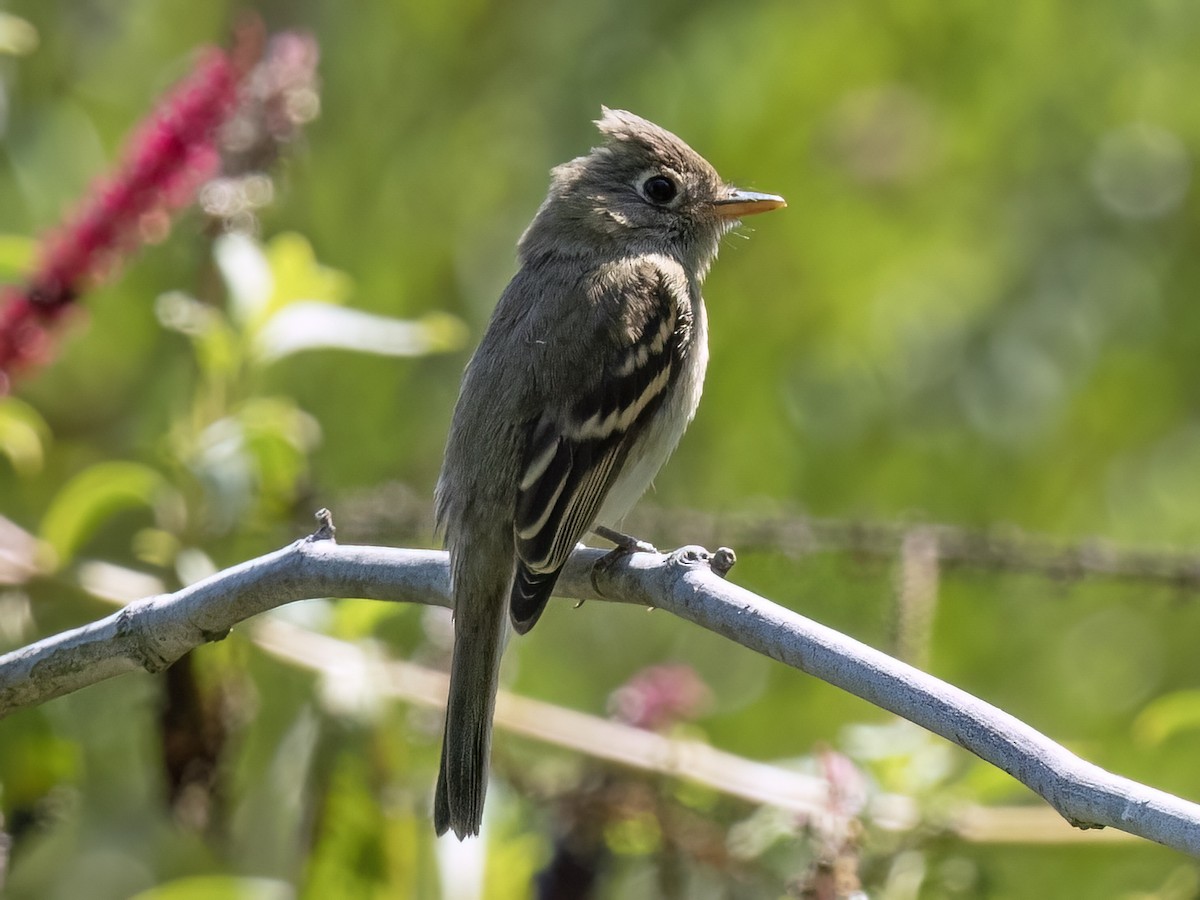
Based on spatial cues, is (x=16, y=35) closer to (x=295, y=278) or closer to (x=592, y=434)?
(x=295, y=278)

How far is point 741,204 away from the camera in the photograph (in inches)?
190

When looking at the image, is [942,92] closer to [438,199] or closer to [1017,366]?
[1017,366]

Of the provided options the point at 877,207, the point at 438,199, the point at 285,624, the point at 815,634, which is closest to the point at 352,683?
the point at 285,624

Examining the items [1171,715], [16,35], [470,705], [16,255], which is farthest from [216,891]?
[1171,715]

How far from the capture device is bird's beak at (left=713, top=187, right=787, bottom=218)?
4723 mm

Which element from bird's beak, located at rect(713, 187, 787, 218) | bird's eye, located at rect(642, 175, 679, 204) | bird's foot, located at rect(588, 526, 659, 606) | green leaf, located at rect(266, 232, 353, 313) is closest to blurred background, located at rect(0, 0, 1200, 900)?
green leaf, located at rect(266, 232, 353, 313)

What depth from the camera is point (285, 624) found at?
4.23 m

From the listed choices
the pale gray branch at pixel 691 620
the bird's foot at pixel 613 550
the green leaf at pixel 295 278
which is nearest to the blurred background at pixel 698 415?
the green leaf at pixel 295 278

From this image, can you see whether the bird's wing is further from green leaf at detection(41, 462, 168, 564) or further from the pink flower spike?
the pink flower spike

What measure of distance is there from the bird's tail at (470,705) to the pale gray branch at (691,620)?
1.60 ft

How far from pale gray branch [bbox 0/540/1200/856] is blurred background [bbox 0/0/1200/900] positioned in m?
1.05

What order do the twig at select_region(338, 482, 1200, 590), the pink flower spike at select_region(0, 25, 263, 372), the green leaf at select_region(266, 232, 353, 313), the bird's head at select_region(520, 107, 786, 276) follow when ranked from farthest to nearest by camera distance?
the bird's head at select_region(520, 107, 786, 276)
the green leaf at select_region(266, 232, 353, 313)
the twig at select_region(338, 482, 1200, 590)
the pink flower spike at select_region(0, 25, 263, 372)

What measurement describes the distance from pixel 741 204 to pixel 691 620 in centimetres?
228

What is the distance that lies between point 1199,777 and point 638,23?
388cm
